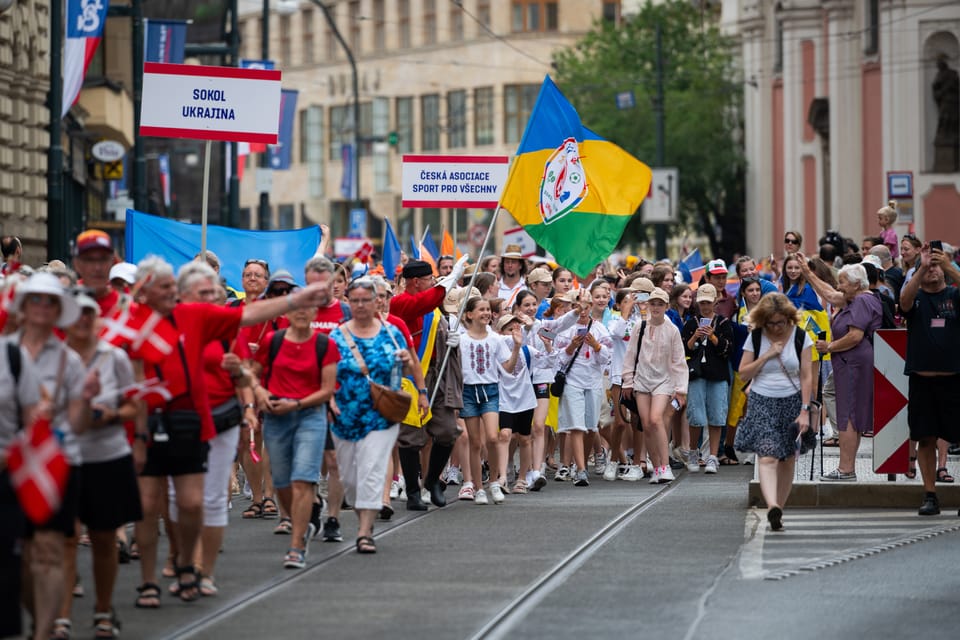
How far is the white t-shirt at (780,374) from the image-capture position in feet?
47.8

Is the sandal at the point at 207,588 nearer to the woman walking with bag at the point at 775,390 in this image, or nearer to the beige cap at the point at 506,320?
the woman walking with bag at the point at 775,390

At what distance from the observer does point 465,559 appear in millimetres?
12938

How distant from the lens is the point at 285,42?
97250 millimetres

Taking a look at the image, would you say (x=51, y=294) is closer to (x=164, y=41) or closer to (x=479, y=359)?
(x=479, y=359)

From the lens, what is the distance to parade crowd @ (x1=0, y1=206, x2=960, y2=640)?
9.72m

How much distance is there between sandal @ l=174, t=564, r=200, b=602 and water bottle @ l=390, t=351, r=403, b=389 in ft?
8.38

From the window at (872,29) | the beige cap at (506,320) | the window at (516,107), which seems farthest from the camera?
the window at (516,107)

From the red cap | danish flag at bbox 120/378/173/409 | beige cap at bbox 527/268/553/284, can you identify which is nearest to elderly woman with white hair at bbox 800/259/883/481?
beige cap at bbox 527/268/553/284

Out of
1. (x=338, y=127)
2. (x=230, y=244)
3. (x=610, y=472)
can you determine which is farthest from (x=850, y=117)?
(x=338, y=127)

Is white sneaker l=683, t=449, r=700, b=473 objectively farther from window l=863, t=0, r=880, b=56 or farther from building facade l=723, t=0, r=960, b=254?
window l=863, t=0, r=880, b=56

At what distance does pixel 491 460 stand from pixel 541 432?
114 centimetres

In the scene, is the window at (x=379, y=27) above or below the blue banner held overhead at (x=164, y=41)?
above

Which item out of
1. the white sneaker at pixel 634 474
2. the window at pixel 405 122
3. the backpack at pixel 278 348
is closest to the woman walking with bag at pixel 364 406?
the backpack at pixel 278 348

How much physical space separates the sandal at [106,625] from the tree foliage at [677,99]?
49.7 metres
